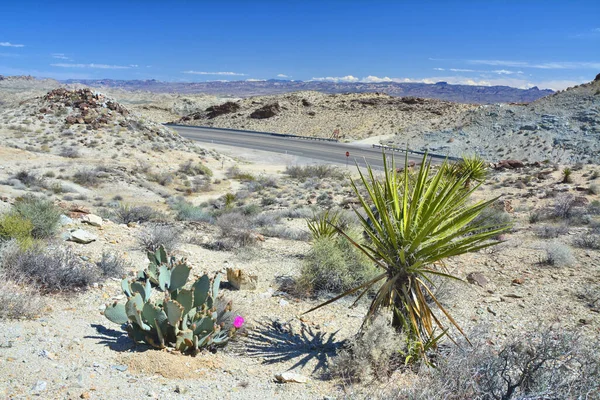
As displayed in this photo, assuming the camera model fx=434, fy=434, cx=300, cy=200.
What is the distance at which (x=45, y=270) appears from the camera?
5781 millimetres

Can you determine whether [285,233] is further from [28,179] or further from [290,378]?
[28,179]

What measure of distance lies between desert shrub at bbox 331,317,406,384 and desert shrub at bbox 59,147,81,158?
82.9 ft

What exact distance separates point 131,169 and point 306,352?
20.5 m

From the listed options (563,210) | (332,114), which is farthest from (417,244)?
(332,114)

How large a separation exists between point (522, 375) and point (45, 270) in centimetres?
572

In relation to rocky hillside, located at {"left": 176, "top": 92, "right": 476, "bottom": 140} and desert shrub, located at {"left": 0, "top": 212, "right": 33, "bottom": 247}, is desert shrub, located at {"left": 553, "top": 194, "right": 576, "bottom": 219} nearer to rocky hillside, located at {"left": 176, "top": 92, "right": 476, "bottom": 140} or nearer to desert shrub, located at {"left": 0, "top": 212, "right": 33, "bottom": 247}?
desert shrub, located at {"left": 0, "top": 212, "right": 33, "bottom": 247}

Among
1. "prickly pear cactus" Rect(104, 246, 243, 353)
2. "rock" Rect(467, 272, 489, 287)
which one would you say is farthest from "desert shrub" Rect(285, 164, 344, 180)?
"prickly pear cactus" Rect(104, 246, 243, 353)

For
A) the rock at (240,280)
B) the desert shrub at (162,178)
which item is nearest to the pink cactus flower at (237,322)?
the rock at (240,280)

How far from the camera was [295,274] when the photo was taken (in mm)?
7656

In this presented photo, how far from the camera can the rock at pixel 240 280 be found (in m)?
6.84

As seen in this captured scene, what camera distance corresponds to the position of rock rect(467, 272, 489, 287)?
7.57 meters

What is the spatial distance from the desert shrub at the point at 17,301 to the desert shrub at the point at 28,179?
1420cm

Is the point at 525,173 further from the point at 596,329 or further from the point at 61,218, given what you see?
the point at 61,218

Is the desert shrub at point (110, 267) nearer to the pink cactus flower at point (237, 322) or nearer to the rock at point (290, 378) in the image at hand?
the pink cactus flower at point (237, 322)
